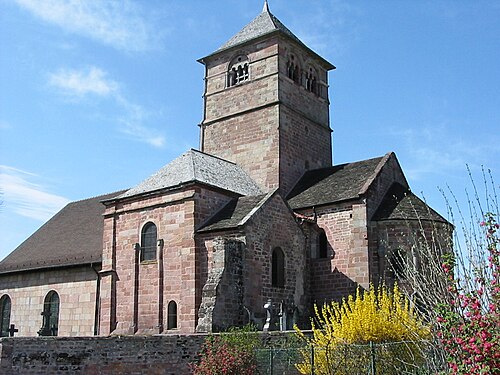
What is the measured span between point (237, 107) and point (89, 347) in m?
17.1

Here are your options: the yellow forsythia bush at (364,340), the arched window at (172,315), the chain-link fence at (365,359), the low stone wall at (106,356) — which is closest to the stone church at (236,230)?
the arched window at (172,315)

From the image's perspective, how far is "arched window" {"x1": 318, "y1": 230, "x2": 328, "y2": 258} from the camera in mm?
24906

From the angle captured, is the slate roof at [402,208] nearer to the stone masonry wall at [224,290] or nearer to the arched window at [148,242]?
the stone masonry wall at [224,290]

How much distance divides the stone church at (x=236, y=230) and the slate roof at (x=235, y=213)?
0.27 feet

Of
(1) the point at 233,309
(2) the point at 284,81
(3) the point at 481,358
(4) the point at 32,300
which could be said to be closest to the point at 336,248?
(1) the point at 233,309

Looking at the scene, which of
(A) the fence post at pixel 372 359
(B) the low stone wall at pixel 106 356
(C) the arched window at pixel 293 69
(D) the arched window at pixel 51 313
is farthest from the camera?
(C) the arched window at pixel 293 69

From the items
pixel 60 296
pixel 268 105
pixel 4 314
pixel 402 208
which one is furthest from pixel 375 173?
pixel 4 314

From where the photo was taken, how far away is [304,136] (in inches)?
1196

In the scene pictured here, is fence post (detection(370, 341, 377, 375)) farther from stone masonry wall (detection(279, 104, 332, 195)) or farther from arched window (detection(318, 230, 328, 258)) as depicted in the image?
stone masonry wall (detection(279, 104, 332, 195))

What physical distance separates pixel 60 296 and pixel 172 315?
7202 mm

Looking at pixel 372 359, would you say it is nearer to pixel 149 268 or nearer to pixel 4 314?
pixel 149 268

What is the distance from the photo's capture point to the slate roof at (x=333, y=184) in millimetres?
25016

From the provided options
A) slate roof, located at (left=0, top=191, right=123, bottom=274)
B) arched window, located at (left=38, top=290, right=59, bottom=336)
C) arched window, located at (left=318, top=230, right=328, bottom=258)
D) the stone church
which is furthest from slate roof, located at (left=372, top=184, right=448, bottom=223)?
arched window, located at (left=38, top=290, right=59, bottom=336)

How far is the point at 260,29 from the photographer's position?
31.3 meters
